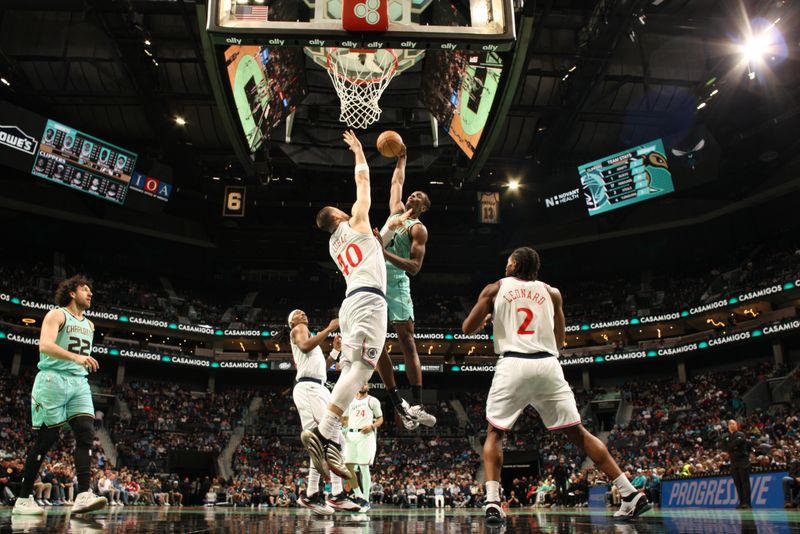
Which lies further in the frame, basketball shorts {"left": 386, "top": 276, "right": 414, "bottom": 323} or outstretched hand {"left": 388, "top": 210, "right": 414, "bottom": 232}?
basketball shorts {"left": 386, "top": 276, "right": 414, "bottom": 323}

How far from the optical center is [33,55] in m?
22.3

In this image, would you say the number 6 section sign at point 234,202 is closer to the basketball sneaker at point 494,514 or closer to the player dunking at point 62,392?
the player dunking at point 62,392

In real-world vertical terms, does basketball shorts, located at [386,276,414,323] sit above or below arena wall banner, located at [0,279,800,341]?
below

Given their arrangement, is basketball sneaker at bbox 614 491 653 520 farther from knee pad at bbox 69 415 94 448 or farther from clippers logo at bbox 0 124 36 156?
clippers logo at bbox 0 124 36 156

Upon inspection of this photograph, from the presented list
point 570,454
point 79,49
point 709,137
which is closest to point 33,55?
point 79,49

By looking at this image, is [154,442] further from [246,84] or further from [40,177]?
[246,84]

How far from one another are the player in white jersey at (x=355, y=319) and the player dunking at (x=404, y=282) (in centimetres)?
38

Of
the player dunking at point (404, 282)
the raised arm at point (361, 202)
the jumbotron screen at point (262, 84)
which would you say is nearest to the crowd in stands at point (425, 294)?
the jumbotron screen at point (262, 84)

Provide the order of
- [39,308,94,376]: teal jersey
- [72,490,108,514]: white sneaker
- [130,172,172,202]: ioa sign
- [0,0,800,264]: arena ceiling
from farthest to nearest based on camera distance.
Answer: [130,172,172,202]: ioa sign, [0,0,800,264]: arena ceiling, [39,308,94,376]: teal jersey, [72,490,108,514]: white sneaker

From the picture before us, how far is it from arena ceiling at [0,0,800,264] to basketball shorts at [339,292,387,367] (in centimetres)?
985

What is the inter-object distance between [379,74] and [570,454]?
23561mm

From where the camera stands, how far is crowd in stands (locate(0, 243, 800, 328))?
3173cm

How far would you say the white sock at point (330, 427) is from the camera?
4961 mm

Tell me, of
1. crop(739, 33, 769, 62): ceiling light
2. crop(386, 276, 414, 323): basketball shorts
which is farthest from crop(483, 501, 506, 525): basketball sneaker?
crop(739, 33, 769, 62): ceiling light
